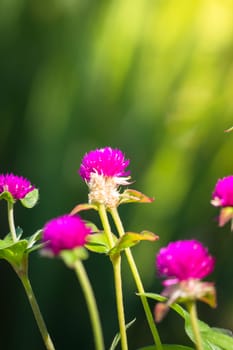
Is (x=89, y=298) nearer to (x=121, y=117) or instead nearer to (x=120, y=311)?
(x=120, y=311)

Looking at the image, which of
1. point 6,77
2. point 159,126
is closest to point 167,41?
point 159,126

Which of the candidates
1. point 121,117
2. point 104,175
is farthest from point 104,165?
point 121,117

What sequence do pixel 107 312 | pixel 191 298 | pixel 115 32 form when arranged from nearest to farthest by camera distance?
pixel 191 298 < pixel 107 312 < pixel 115 32

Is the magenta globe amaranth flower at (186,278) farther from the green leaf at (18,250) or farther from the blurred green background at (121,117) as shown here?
the blurred green background at (121,117)

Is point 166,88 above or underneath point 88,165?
above

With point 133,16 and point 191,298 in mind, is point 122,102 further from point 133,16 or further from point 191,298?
point 191,298

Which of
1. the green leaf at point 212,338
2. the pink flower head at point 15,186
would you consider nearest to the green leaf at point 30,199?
the pink flower head at point 15,186

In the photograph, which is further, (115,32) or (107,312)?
(115,32)
